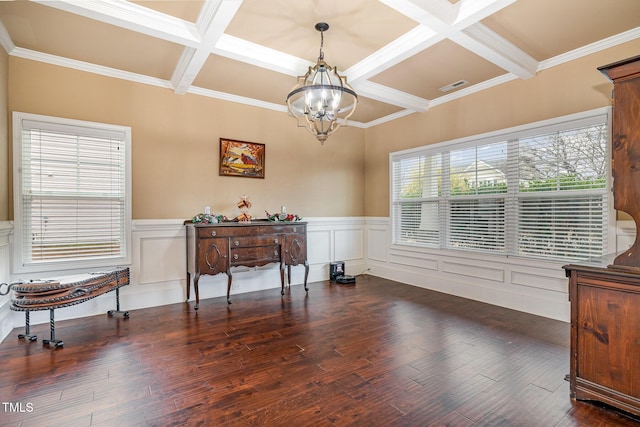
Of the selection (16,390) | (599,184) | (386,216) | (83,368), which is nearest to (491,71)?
(599,184)

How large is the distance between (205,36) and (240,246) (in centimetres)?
240

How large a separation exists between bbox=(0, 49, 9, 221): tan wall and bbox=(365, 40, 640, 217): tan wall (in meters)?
4.96

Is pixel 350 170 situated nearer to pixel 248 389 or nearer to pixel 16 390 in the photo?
pixel 248 389

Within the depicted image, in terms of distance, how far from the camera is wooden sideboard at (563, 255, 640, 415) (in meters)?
1.83

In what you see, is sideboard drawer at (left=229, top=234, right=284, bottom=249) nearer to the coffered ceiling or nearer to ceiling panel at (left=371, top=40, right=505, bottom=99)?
the coffered ceiling

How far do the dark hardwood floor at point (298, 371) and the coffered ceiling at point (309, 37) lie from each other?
2774 millimetres

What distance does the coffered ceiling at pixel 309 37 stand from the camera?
2.63 meters

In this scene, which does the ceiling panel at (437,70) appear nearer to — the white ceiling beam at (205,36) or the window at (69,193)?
the white ceiling beam at (205,36)

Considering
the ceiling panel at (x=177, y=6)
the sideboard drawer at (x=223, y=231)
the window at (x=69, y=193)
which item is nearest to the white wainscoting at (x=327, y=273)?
the window at (x=69, y=193)

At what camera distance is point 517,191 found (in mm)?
3904

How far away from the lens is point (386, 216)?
5664 millimetres

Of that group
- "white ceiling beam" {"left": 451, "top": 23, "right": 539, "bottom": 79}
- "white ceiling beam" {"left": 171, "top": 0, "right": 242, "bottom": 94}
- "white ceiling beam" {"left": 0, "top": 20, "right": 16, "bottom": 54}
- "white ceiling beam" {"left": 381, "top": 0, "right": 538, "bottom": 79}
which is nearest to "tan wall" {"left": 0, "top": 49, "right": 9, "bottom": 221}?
"white ceiling beam" {"left": 0, "top": 20, "right": 16, "bottom": 54}

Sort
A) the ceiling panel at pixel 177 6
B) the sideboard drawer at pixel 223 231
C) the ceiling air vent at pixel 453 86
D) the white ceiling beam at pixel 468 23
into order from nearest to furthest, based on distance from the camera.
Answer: the white ceiling beam at pixel 468 23 < the ceiling panel at pixel 177 6 < the sideboard drawer at pixel 223 231 < the ceiling air vent at pixel 453 86

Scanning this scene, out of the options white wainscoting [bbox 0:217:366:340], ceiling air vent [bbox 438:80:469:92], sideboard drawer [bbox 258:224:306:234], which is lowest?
white wainscoting [bbox 0:217:366:340]
